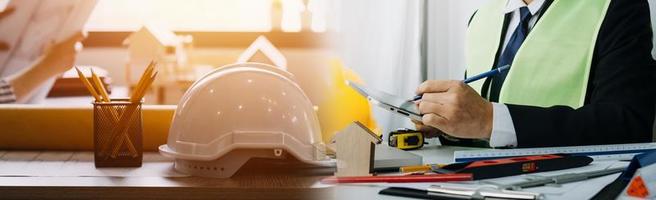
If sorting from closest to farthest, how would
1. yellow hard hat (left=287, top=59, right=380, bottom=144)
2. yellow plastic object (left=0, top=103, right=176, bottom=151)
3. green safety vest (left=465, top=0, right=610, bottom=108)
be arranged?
yellow plastic object (left=0, top=103, right=176, bottom=151) < green safety vest (left=465, top=0, right=610, bottom=108) < yellow hard hat (left=287, top=59, right=380, bottom=144)

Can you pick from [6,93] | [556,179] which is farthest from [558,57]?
[6,93]

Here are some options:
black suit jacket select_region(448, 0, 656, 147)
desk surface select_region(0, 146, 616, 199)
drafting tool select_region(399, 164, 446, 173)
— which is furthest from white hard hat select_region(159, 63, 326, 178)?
black suit jacket select_region(448, 0, 656, 147)

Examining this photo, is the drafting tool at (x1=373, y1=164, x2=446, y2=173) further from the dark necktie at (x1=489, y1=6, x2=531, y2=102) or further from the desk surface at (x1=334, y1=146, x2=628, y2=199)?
the dark necktie at (x1=489, y1=6, x2=531, y2=102)

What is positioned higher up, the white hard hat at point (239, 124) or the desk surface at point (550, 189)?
the white hard hat at point (239, 124)

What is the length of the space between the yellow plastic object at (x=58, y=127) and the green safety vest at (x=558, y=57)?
2.41 ft

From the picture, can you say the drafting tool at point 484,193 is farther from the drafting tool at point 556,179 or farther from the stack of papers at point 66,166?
the stack of papers at point 66,166

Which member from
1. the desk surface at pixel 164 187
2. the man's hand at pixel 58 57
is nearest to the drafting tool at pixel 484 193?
the desk surface at pixel 164 187

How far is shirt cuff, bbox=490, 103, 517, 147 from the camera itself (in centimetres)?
128

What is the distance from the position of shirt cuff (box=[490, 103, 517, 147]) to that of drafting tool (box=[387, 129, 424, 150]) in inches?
5.6

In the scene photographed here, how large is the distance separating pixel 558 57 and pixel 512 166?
619mm

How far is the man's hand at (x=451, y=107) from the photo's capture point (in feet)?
4.08

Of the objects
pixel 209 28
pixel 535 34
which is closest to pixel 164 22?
pixel 209 28

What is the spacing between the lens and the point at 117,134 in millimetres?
1217

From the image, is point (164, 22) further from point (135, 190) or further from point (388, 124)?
point (135, 190)
